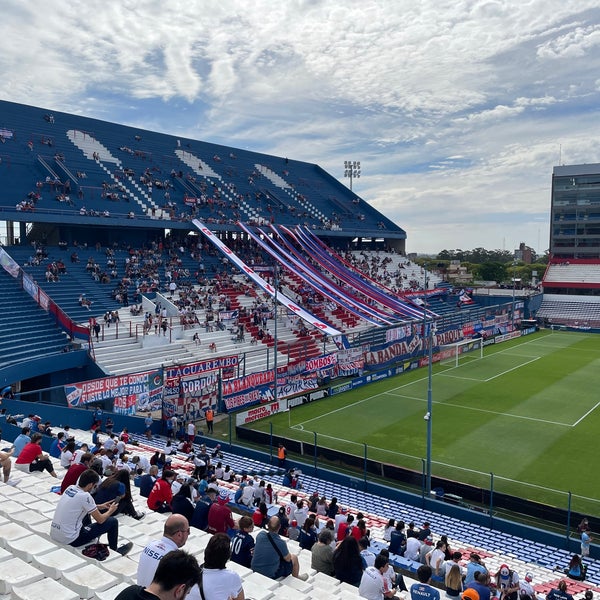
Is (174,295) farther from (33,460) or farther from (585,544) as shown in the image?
(585,544)

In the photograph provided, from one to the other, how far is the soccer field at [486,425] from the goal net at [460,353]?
210cm

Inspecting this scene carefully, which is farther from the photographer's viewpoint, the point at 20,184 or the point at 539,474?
the point at 20,184

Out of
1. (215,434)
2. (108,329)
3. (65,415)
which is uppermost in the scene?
(108,329)

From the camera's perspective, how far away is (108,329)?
34688 mm

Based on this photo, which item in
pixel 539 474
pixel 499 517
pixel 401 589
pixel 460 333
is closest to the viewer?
pixel 401 589

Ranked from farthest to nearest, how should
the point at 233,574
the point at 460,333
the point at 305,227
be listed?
the point at 305,227
the point at 460,333
the point at 233,574

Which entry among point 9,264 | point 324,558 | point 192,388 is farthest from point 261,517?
point 9,264

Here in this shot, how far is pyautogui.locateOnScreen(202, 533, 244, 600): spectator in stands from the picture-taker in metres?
5.94

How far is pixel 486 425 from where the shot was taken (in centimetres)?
2995

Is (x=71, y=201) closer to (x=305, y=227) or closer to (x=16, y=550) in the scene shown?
(x=305, y=227)

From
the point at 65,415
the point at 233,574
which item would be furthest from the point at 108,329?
the point at 233,574

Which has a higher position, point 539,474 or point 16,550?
point 16,550

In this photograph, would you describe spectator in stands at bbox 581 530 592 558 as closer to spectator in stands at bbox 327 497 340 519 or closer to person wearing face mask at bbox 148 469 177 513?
spectator in stands at bbox 327 497 340 519

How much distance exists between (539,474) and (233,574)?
20.5 m
